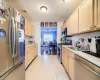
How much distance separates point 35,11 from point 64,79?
3.65 metres

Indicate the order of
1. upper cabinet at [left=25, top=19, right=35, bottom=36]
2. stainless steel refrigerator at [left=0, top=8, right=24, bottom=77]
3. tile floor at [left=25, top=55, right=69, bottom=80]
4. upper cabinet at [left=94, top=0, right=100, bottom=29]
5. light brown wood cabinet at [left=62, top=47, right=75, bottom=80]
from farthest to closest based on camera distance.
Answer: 1. upper cabinet at [left=25, top=19, right=35, bottom=36]
2. tile floor at [left=25, top=55, right=69, bottom=80]
3. light brown wood cabinet at [left=62, top=47, right=75, bottom=80]
4. upper cabinet at [left=94, top=0, right=100, bottom=29]
5. stainless steel refrigerator at [left=0, top=8, right=24, bottom=77]

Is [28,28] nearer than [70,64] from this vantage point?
No

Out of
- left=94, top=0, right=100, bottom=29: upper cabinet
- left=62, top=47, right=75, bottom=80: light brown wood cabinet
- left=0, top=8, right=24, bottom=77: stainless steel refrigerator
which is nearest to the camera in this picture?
left=0, top=8, right=24, bottom=77: stainless steel refrigerator

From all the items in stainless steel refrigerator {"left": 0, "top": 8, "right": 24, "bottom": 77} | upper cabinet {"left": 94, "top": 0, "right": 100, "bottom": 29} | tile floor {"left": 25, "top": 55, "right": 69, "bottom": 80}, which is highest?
upper cabinet {"left": 94, "top": 0, "right": 100, "bottom": 29}

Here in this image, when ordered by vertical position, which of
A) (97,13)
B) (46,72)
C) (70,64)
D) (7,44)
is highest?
(97,13)

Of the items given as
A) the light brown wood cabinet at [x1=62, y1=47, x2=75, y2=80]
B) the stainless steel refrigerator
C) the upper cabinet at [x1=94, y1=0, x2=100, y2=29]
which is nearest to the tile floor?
the light brown wood cabinet at [x1=62, y1=47, x2=75, y2=80]

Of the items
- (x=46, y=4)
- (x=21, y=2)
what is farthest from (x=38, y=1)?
(x=21, y=2)

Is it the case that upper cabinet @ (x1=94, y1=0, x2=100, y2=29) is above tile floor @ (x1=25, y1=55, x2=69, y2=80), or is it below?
above

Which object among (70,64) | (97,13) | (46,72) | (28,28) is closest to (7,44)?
(97,13)

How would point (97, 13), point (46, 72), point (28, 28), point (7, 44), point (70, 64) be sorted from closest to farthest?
point (7, 44) < point (97, 13) < point (70, 64) < point (46, 72) < point (28, 28)

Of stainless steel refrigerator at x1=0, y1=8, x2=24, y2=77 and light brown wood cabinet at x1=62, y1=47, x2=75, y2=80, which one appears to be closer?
stainless steel refrigerator at x1=0, y1=8, x2=24, y2=77

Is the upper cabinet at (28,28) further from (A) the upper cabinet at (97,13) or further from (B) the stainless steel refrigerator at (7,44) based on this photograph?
(A) the upper cabinet at (97,13)

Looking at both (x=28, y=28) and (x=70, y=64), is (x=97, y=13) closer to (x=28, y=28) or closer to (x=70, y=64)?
(x=70, y=64)

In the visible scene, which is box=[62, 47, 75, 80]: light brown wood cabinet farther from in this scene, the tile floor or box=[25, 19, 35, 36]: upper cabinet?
box=[25, 19, 35, 36]: upper cabinet
